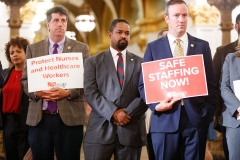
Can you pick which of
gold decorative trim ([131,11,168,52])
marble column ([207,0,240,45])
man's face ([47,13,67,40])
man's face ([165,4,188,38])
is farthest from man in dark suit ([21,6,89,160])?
→ gold decorative trim ([131,11,168,52])

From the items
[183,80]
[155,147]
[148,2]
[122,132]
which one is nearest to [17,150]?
[122,132]

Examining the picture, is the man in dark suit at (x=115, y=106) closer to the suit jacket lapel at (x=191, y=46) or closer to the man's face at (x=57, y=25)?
the man's face at (x=57, y=25)

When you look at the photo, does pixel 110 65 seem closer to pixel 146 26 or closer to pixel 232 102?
pixel 232 102

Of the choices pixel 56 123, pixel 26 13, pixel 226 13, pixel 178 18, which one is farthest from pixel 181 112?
pixel 26 13

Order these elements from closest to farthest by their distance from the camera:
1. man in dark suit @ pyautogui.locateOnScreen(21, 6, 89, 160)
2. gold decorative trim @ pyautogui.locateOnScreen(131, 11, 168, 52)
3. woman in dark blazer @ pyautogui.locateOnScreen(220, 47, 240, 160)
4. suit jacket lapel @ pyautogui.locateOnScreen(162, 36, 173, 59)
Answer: suit jacket lapel @ pyautogui.locateOnScreen(162, 36, 173, 59), woman in dark blazer @ pyautogui.locateOnScreen(220, 47, 240, 160), man in dark suit @ pyautogui.locateOnScreen(21, 6, 89, 160), gold decorative trim @ pyautogui.locateOnScreen(131, 11, 168, 52)

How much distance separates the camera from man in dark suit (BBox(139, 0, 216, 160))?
9.37 ft

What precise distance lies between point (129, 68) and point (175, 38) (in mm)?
505

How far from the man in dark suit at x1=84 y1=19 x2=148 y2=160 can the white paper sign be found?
0.09 m

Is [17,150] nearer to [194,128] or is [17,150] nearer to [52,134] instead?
[52,134]

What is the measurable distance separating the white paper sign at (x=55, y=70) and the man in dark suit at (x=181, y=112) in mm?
635

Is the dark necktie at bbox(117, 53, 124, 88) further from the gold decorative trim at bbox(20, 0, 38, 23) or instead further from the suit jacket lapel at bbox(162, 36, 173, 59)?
the gold decorative trim at bbox(20, 0, 38, 23)

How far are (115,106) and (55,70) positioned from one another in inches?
22.5

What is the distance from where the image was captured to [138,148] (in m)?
3.29

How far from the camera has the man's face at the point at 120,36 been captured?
11.1ft
